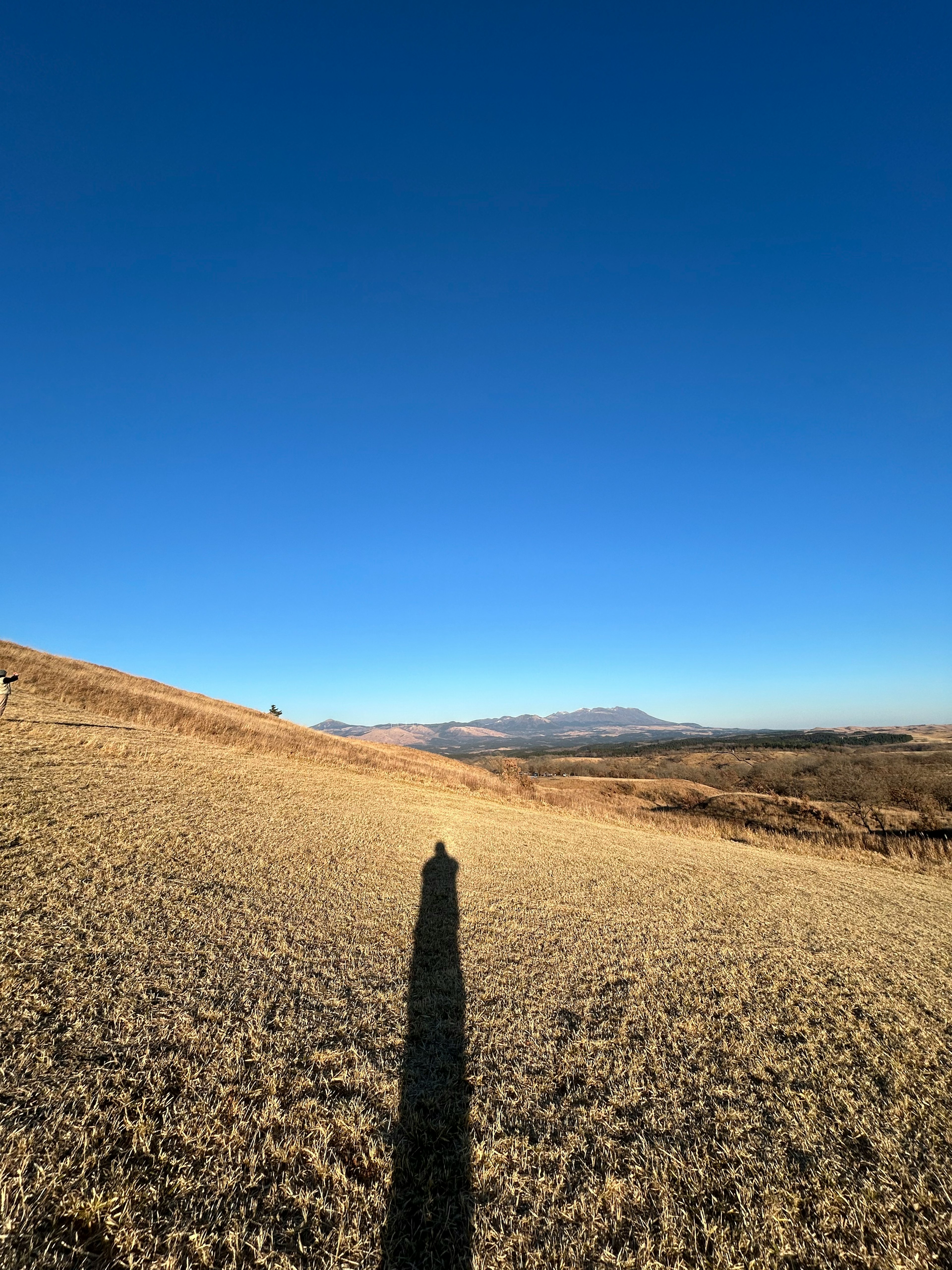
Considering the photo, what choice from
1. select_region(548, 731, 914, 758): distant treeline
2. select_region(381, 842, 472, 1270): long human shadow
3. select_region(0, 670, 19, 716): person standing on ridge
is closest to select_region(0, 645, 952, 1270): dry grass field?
select_region(381, 842, 472, 1270): long human shadow

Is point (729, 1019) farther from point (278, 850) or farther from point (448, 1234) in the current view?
point (278, 850)

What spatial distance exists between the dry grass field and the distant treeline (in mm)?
89065

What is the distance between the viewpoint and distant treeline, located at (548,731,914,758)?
107688 mm

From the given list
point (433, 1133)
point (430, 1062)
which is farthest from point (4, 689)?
point (433, 1133)

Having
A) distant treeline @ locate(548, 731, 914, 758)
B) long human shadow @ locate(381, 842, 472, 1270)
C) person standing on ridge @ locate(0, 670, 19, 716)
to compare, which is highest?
person standing on ridge @ locate(0, 670, 19, 716)

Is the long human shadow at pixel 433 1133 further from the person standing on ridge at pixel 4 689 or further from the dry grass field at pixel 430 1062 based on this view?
the person standing on ridge at pixel 4 689

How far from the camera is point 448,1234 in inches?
131

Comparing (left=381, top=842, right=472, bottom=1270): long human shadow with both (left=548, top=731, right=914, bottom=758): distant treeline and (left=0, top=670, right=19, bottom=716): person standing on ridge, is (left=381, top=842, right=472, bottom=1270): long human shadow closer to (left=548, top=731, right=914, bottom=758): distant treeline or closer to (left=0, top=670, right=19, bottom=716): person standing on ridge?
(left=0, top=670, right=19, bottom=716): person standing on ridge

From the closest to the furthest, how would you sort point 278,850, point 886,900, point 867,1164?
point 867,1164, point 278,850, point 886,900

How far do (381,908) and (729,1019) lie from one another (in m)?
5.41

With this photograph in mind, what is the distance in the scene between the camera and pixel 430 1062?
5.03m

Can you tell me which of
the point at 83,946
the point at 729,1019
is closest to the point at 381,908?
the point at 83,946

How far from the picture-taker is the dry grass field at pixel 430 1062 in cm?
334

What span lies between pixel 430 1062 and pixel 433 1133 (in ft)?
2.83
